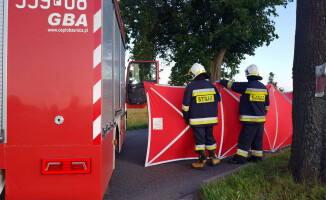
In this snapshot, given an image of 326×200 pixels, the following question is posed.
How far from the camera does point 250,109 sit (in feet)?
17.2

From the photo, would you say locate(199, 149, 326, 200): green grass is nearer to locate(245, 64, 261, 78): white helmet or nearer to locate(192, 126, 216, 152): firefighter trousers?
locate(192, 126, 216, 152): firefighter trousers

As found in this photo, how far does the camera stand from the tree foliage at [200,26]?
13891mm

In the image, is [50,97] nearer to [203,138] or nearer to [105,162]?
[105,162]

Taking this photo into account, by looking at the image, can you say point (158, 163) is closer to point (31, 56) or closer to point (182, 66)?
point (31, 56)

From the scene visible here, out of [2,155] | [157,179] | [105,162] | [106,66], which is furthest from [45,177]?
[157,179]

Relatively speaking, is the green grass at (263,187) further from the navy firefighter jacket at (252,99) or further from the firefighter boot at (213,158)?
the navy firefighter jacket at (252,99)

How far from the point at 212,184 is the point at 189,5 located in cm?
1266

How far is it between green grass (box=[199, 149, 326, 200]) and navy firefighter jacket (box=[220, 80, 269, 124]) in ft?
4.34

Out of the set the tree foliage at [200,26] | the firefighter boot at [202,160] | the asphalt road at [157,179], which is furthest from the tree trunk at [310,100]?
the tree foliage at [200,26]

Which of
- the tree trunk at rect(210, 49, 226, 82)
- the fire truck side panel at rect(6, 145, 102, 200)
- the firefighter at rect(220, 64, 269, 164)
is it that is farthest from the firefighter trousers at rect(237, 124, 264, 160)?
the tree trunk at rect(210, 49, 226, 82)

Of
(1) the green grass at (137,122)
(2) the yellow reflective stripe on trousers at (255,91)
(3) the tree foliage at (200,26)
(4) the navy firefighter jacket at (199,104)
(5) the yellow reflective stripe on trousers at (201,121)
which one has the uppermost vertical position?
(3) the tree foliage at (200,26)

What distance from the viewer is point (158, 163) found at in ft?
16.5

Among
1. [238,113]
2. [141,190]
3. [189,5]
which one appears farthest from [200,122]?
[189,5]

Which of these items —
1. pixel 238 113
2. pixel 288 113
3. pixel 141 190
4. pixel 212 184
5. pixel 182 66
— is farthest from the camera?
pixel 182 66
